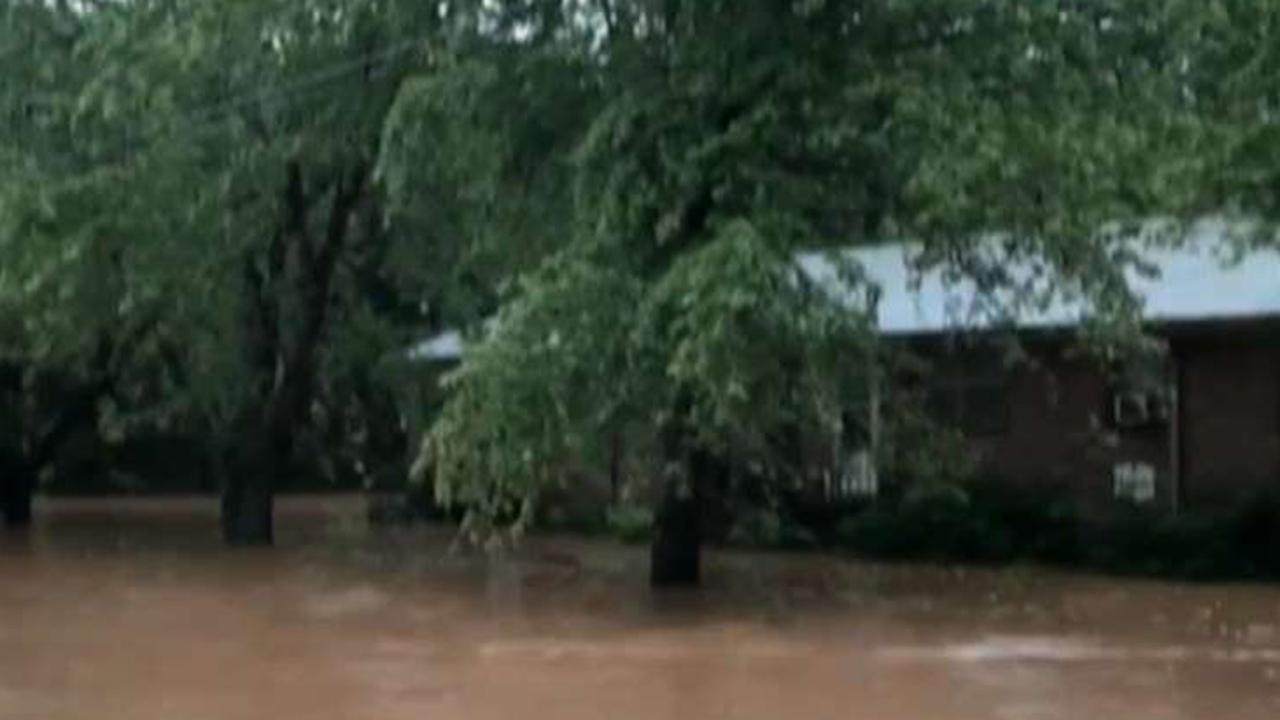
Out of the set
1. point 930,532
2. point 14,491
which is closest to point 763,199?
point 930,532

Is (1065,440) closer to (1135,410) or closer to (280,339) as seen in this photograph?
(1135,410)

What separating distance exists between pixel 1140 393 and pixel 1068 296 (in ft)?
16.5

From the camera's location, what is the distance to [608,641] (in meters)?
21.3

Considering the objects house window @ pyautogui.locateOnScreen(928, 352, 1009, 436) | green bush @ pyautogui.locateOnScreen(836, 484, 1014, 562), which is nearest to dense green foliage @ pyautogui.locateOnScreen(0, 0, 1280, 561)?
green bush @ pyautogui.locateOnScreen(836, 484, 1014, 562)

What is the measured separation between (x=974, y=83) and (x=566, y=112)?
159 inches

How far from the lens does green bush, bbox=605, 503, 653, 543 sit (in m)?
32.9

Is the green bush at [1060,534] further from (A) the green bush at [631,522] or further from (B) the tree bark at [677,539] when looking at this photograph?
(A) the green bush at [631,522]

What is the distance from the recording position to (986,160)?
21266 mm

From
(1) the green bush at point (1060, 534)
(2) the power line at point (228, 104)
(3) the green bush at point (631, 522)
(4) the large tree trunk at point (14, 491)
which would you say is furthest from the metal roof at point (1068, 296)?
(4) the large tree trunk at point (14, 491)

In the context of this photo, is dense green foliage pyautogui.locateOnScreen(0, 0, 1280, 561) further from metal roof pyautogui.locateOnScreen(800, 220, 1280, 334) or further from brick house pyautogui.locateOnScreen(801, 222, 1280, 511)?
brick house pyautogui.locateOnScreen(801, 222, 1280, 511)

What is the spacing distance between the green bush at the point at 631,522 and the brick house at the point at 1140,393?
166 inches

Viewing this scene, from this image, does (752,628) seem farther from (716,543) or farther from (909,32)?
(716,543)

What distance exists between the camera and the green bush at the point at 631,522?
32906 millimetres

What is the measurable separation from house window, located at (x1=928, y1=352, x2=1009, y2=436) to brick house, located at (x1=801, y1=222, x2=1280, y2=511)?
2 centimetres
